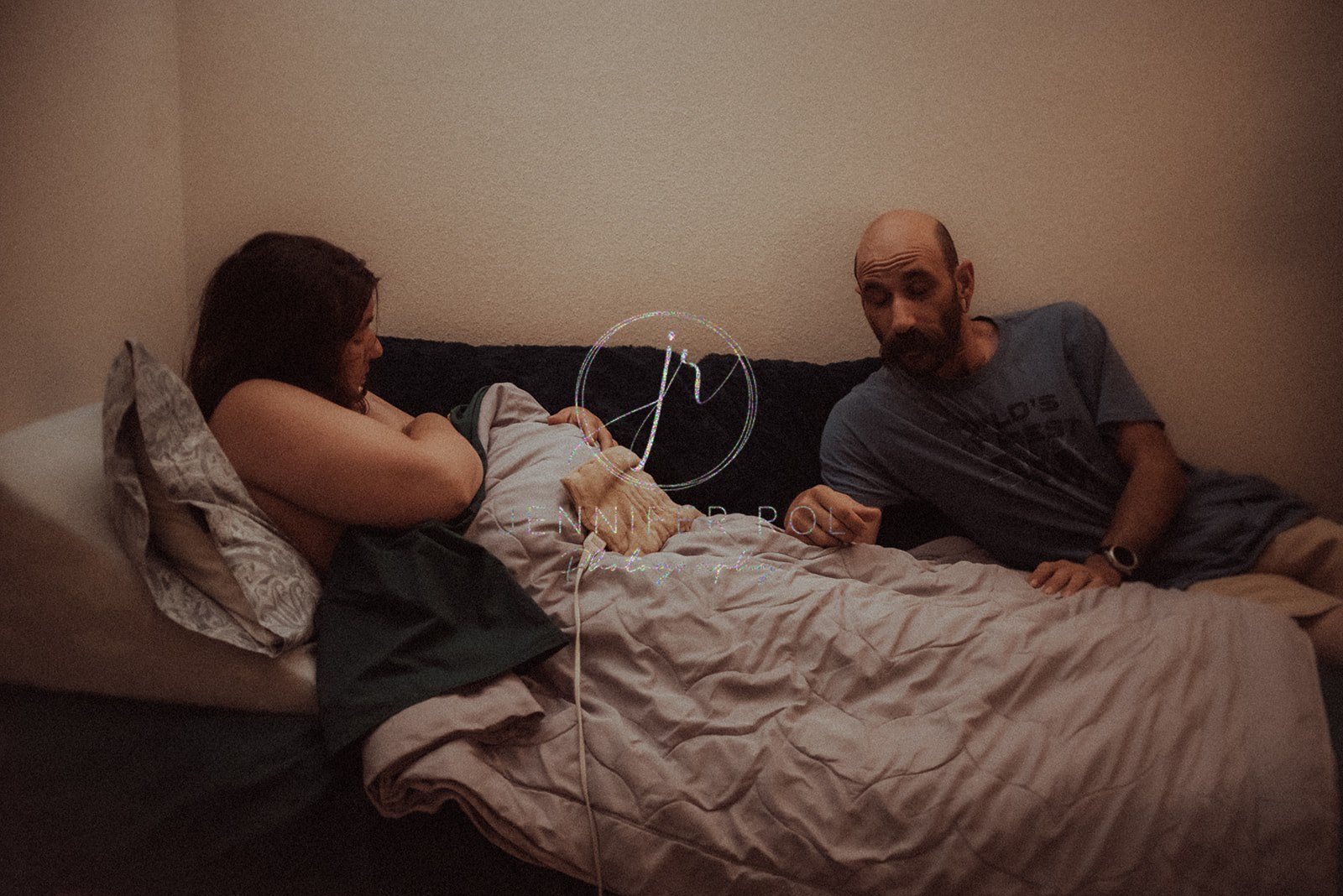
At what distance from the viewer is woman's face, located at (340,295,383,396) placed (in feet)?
3.70

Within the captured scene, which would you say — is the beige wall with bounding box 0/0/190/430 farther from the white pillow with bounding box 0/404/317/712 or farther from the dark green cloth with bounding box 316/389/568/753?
the dark green cloth with bounding box 316/389/568/753

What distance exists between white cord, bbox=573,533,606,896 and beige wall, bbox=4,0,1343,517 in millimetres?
628

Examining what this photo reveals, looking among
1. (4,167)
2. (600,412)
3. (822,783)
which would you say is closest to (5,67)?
(4,167)

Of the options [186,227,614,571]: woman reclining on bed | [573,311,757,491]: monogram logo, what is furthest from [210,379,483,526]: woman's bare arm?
[573,311,757,491]: monogram logo

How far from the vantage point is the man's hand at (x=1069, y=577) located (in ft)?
3.82

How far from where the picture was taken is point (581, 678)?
1006 millimetres

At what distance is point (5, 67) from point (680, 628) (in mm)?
1156

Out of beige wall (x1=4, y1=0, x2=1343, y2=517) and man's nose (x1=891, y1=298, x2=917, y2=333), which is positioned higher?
beige wall (x1=4, y1=0, x2=1343, y2=517)

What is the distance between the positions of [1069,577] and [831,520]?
0.35 m

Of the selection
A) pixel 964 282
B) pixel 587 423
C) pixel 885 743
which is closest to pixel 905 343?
pixel 964 282

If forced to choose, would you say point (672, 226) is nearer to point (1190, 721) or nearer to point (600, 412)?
point (600, 412)

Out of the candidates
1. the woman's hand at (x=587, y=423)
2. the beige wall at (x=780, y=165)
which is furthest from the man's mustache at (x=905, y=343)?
the woman's hand at (x=587, y=423)

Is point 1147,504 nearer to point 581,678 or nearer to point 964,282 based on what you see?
point 964,282

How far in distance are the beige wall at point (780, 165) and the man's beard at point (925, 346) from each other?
25cm
